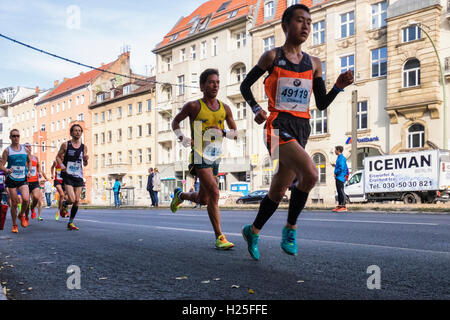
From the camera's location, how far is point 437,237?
7.11 meters

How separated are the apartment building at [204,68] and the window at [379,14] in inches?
482

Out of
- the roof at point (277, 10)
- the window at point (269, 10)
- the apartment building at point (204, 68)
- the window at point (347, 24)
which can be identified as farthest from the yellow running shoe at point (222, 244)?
the window at point (269, 10)

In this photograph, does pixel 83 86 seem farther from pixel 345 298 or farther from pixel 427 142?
pixel 345 298

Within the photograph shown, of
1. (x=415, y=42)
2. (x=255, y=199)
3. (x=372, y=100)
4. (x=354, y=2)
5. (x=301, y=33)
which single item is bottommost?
(x=255, y=199)

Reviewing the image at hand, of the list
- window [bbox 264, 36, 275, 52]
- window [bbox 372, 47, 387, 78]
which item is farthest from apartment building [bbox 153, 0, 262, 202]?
window [bbox 372, 47, 387, 78]

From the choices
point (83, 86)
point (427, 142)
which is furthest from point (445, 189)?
point (83, 86)

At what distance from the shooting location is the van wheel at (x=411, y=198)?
23203 mm

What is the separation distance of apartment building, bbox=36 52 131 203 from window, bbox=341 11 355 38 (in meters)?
35.5

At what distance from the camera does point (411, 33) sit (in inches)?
1209

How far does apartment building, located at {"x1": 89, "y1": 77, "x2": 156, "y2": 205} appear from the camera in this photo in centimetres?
5503

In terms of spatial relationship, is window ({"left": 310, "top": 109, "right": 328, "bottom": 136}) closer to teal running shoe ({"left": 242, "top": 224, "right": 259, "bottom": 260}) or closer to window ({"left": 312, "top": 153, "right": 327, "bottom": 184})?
window ({"left": 312, "top": 153, "right": 327, "bottom": 184})

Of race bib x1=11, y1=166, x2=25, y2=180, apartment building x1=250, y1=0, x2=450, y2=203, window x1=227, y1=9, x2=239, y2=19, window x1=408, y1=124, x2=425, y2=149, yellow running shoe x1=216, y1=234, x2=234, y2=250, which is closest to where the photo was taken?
yellow running shoe x1=216, y1=234, x2=234, y2=250

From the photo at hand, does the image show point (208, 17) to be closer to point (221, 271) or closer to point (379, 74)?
point (379, 74)
